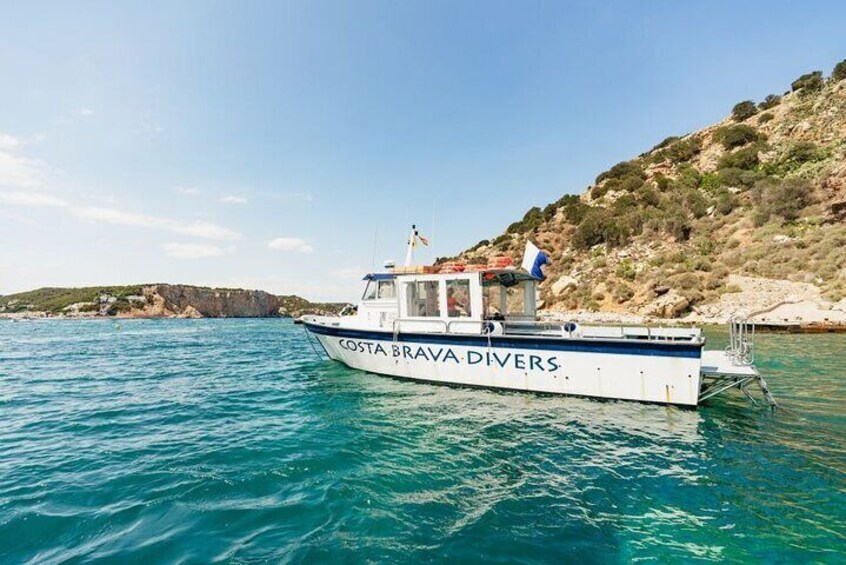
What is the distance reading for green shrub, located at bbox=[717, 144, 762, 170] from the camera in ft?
160

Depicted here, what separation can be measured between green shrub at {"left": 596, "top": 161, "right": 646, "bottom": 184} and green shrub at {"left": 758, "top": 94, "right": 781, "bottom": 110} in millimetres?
18072

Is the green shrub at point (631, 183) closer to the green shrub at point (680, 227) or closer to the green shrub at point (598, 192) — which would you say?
the green shrub at point (598, 192)

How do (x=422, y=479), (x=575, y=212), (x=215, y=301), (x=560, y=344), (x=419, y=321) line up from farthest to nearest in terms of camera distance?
(x=215, y=301)
(x=575, y=212)
(x=419, y=321)
(x=560, y=344)
(x=422, y=479)

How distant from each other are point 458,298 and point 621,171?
6277cm

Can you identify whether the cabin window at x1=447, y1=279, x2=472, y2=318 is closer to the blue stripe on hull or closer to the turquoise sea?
the blue stripe on hull

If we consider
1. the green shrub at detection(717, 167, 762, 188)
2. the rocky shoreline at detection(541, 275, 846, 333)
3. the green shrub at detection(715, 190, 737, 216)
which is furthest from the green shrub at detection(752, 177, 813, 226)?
the rocky shoreline at detection(541, 275, 846, 333)

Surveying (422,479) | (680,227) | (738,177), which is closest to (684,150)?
(738,177)

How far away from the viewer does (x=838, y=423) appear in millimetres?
8930

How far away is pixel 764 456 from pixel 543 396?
17.2 feet

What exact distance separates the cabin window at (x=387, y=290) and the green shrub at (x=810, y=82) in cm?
6862

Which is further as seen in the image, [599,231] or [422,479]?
[599,231]

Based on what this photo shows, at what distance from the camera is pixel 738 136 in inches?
2122

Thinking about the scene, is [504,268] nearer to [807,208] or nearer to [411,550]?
[411,550]

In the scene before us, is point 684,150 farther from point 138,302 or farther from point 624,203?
point 138,302
